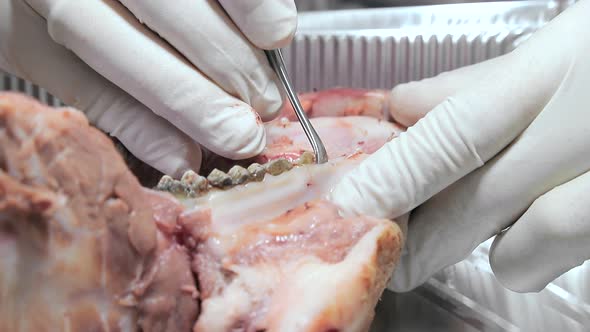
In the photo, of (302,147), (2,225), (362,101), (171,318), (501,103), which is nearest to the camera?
(2,225)

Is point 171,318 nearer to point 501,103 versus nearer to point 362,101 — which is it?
point 501,103

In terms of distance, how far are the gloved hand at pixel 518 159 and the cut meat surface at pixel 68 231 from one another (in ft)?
1.12

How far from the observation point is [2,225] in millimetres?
599

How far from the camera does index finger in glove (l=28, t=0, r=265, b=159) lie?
3.01 feet

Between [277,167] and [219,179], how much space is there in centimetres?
10

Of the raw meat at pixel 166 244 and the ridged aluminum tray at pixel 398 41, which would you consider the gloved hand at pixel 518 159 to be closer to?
the raw meat at pixel 166 244

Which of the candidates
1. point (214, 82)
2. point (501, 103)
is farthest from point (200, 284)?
point (501, 103)

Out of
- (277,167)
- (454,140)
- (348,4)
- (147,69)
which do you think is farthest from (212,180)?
(348,4)

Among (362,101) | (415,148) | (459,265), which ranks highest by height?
(415,148)

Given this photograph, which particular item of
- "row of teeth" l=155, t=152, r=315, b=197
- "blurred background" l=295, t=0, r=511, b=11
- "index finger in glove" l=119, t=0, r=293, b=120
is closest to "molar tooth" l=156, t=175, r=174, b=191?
"row of teeth" l=155, t=152, r=315, b=197

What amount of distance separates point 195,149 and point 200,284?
336mm

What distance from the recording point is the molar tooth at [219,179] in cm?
84

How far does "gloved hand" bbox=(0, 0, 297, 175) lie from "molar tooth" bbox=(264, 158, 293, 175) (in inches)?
4.0

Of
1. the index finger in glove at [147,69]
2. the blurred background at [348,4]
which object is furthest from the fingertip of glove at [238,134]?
the blurred background at [348,4]
